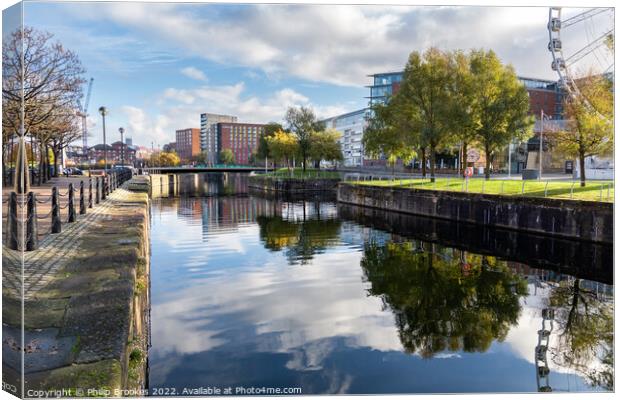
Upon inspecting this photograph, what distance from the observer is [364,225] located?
33.4m

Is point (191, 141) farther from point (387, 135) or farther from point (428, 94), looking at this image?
point (428, 94)

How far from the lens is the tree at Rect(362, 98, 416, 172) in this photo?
1865 inches

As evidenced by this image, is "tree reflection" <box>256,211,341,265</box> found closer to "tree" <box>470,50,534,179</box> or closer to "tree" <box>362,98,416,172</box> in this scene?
"tree" <box>362,98,416,172</box>

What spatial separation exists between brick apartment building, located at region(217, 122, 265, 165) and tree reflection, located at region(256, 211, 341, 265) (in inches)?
5114

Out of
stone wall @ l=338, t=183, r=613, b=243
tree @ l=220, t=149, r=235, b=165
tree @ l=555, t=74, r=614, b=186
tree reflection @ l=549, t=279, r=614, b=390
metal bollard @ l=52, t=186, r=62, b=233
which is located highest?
tree @ l=220, t=149, r=235, b=165

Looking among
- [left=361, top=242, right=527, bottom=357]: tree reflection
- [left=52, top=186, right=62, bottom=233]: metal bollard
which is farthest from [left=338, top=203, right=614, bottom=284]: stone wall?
[left=52, top=186, right=62, bottom=233]: metal bollard

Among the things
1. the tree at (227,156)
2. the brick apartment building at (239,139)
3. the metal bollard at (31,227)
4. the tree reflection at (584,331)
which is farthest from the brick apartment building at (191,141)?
the tree reflection at (584,331)

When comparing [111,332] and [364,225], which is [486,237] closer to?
[364,225]

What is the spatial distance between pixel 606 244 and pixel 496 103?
804 inches

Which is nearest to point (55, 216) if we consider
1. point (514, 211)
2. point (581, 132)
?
point (514, 211)

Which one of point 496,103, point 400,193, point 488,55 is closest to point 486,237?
point 400,193

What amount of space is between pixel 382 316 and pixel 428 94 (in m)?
35.8

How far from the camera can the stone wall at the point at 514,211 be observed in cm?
2375

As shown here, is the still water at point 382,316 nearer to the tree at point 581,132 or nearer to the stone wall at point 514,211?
the stone wall at point 514,211
